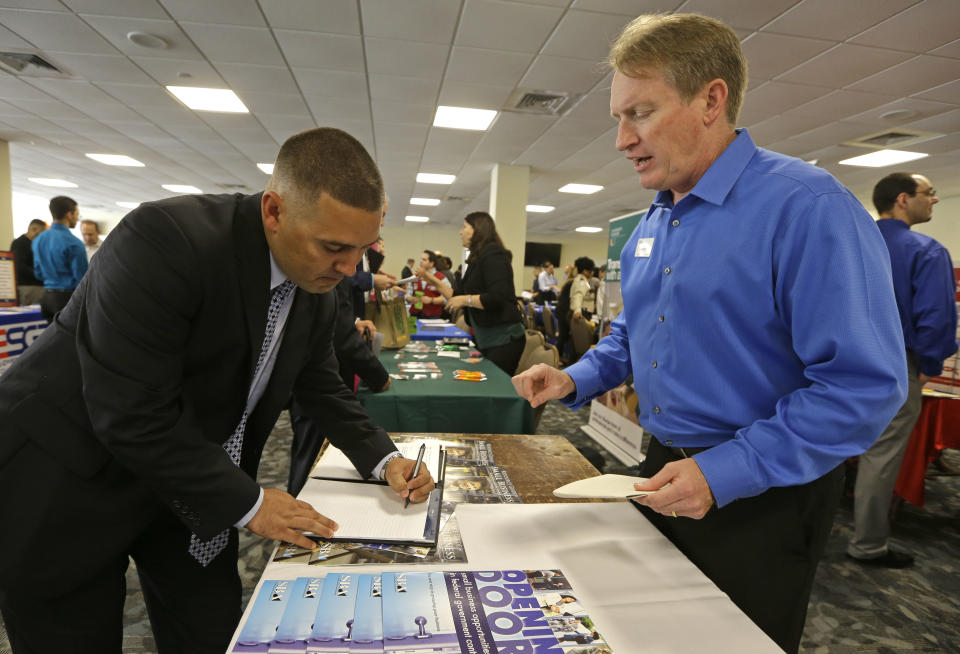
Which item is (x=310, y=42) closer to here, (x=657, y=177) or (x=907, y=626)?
(x=657, y=177)

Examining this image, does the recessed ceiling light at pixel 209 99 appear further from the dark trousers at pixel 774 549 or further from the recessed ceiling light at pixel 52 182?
the recessed ceiling light at pixel 52 182

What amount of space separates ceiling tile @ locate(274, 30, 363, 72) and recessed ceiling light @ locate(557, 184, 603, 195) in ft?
16.8

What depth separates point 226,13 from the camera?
126 inches

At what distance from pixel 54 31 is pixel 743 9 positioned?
4735 millimetres

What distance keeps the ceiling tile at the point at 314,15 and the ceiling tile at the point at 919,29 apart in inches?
130

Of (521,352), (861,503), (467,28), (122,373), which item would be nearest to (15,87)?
(467,28)

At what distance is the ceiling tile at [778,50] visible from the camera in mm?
3244

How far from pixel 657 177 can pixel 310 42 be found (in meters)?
3.66

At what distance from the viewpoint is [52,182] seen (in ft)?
33.1

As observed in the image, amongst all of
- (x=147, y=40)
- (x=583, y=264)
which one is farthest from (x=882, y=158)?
(x=147, y=40)

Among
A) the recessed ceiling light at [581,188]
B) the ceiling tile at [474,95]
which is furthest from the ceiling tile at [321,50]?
the recessed ceiling light at [581,188]

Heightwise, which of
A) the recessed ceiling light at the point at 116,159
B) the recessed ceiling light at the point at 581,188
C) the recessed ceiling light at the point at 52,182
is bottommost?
the recessed ceiling light at the point at 52,182

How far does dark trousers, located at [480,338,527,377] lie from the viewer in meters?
3.21

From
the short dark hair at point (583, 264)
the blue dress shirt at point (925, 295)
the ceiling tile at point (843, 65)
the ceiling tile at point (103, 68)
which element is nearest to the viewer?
the blue dress shirt at point (925, 295)
